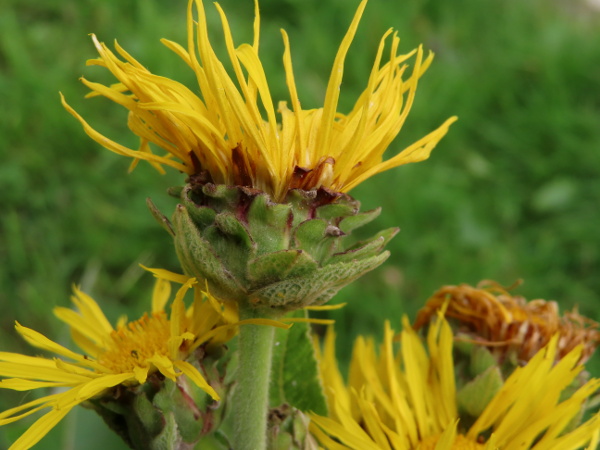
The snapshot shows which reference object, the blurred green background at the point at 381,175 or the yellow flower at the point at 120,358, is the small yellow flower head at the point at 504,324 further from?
the blurred green background at the point at 381,175

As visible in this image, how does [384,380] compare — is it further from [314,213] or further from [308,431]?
[314,213]

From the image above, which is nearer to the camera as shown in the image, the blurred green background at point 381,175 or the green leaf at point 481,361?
the green leaf at point 481,361

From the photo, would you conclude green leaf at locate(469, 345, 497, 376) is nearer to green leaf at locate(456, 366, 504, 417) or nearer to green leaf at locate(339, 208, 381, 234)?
green leaf at locate(456, 366, 504, 417)

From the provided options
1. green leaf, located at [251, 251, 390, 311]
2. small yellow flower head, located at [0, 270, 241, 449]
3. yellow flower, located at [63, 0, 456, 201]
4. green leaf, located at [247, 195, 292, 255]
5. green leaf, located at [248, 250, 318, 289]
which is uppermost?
yellow flower, located at [63, 0, 456, 201]

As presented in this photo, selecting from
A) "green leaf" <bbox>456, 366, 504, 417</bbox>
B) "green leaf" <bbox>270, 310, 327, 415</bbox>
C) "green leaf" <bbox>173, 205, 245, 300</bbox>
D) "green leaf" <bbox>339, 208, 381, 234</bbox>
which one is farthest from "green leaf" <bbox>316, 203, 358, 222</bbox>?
"green leaf" <bbox>456, 366, 504, 417</bbox>

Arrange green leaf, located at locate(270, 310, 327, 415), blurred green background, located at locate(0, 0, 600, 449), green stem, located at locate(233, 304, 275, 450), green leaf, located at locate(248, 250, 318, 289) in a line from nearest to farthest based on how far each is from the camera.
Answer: green leaf, located at locate(248, 250, 318, 289)
green stem, located at locate(233, 304, 275, 450)
green leaf, located at locate(270, 310, 327, 415)
blurred green background, located at locate(0, 0, 600, 449)

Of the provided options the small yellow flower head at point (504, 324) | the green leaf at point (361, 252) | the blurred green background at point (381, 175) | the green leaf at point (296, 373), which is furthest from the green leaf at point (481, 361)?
the blurred green background at point (381, 175)

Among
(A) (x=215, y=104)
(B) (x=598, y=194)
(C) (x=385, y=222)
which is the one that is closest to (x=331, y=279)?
(A) (x=215, y=104)

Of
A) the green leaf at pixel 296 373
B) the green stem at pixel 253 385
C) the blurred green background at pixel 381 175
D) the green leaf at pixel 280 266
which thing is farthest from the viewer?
the blurred green background at pixel 381 175
